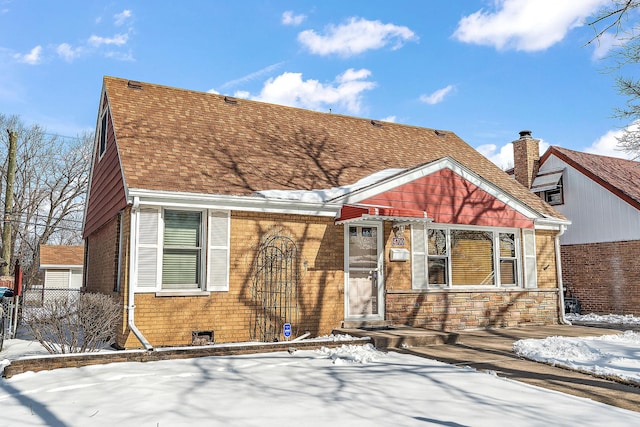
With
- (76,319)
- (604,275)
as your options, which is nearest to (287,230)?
(76,319)

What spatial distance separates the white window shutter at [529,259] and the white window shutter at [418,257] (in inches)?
129

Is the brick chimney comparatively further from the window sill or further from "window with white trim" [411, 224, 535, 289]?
the window sill

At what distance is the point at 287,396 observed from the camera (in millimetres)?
5785

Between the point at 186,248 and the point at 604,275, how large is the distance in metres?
14.9

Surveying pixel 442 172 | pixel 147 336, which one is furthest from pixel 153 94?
pixel 442 172

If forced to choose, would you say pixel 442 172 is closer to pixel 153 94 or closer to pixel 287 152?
pixel 287 152

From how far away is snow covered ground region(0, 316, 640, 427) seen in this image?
16.3 feet

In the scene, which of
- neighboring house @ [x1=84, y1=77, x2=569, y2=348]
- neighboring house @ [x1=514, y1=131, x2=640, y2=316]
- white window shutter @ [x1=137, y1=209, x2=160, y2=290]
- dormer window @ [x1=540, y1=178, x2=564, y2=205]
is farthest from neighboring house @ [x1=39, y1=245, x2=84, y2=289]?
dormer window @ [x1=540, y1=178, x2=564, y2=205]

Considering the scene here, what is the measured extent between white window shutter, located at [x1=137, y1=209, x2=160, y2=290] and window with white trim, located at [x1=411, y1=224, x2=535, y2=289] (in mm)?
5709

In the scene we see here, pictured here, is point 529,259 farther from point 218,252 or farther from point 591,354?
point 218,252

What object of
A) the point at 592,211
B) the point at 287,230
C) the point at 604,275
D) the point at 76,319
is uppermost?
the point at 592,211

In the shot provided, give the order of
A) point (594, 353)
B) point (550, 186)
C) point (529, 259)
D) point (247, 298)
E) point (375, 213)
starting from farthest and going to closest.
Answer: point (550, 186), point (529, 259), point (375, 213), point (247, 298), point (594, 353)

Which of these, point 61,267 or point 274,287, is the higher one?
point 61,267

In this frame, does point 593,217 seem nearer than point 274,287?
No
